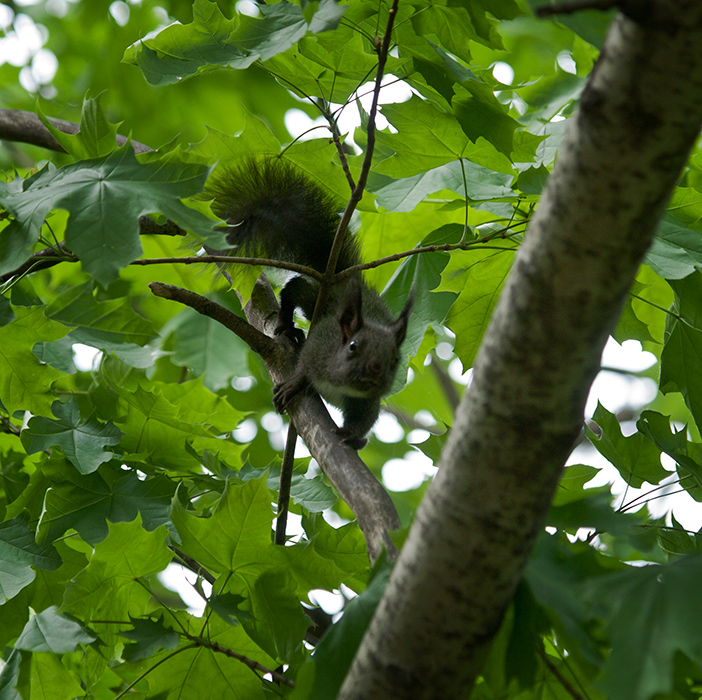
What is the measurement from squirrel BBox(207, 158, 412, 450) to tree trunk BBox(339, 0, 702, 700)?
51.9 inches

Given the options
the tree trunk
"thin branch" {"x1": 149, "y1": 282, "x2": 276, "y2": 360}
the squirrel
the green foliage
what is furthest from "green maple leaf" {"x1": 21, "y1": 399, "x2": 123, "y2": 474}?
the tree trunk

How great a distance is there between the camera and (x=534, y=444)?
31.4 inches

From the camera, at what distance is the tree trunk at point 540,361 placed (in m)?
0.68

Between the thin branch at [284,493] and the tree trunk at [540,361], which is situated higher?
the tree trunk at [540,361]

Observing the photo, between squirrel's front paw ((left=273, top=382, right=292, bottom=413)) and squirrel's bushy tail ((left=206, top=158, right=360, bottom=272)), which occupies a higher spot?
squirrel's bushy tail ((left=206, top=158, right=360, bottom=272))

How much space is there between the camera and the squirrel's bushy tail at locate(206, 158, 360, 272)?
228cm

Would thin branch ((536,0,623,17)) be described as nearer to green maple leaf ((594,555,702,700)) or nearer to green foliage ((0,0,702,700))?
green foliage ((0,0,702,700))

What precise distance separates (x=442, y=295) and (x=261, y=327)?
68 centimetres

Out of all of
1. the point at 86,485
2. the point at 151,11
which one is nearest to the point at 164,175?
the point at 86,485

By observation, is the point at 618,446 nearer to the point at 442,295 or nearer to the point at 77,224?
the point at 442,295

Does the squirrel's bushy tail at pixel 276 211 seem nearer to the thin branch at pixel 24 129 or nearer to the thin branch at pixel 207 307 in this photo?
the thin branch at pixel 207 307

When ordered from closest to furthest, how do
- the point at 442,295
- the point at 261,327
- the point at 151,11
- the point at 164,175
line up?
the point at 164,175 < the point at 442,295 < the point at 261,327 < the point at 151,11

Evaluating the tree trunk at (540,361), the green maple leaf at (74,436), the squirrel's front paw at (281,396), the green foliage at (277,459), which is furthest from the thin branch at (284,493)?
the tree trunk at (540,361)

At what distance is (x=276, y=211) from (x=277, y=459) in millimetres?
922
